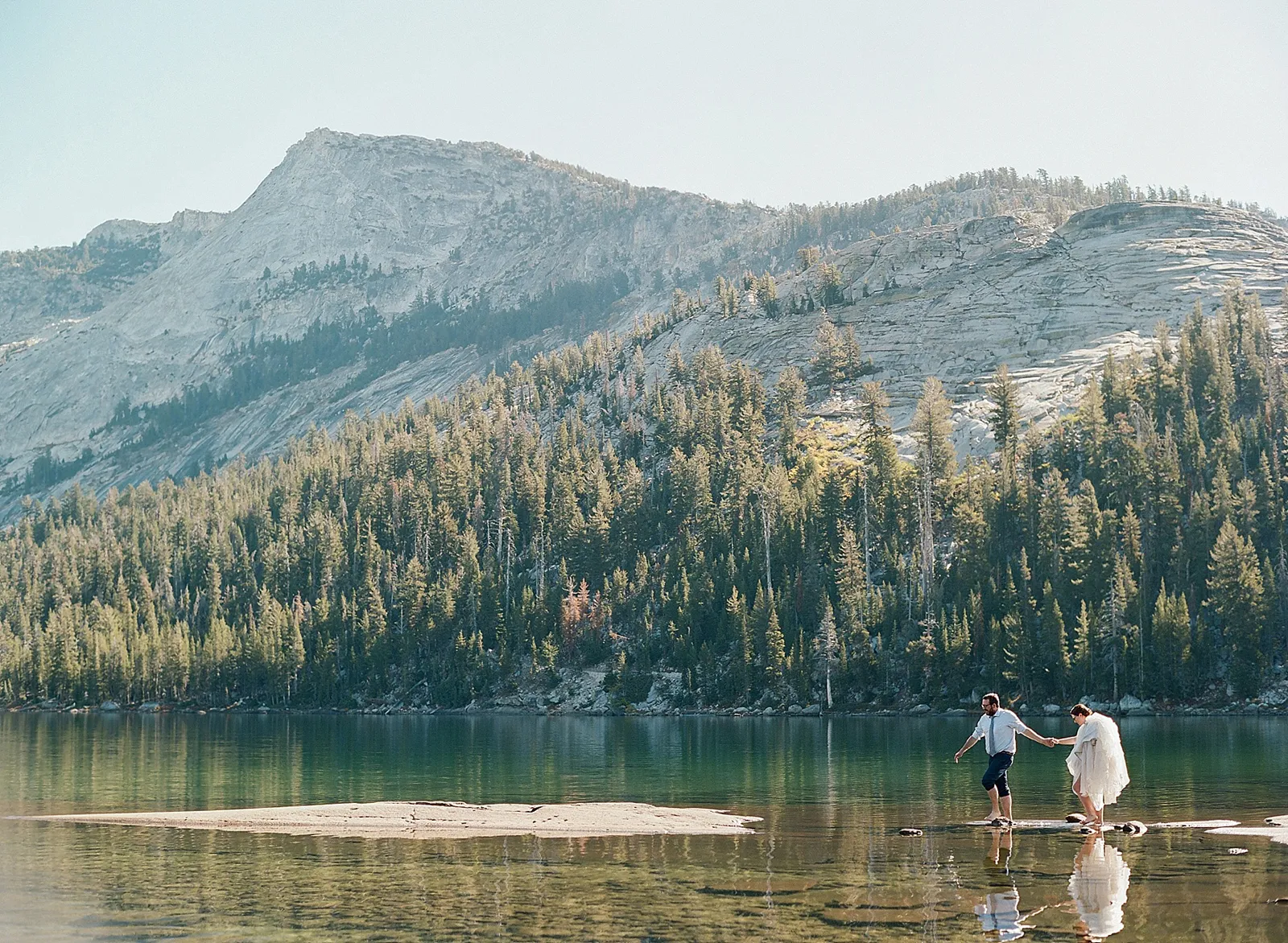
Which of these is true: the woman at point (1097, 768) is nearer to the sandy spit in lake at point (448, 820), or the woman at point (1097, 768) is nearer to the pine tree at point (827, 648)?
the sandy spit in lake at point (448, 820)

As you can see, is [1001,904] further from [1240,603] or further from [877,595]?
[877,595]

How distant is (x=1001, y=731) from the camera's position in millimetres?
37656

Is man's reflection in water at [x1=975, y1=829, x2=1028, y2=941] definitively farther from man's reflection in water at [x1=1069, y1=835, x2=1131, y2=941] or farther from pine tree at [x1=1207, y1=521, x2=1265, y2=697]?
pine tree at [x1=1207, y1=521, x2=1265, y2=697]

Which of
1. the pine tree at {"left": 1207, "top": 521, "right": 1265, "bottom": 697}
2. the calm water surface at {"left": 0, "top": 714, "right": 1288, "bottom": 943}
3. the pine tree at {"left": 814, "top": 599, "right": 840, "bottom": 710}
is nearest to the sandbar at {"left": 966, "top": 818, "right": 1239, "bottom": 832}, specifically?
the calm water surface at {"left": 0, "top": 714, "right": 1288, "bottom": 943}

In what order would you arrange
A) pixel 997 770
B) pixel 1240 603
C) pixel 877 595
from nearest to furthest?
pixel 997 770 → pixel 1240 603 → pixel 877 595

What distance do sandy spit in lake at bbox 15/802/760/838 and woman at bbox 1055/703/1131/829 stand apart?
958cm

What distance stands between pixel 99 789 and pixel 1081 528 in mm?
116996

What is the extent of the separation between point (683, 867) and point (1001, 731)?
1121cm

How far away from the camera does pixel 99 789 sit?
195ft

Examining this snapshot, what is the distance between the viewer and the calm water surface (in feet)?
80.5

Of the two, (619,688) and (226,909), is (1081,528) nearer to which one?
(619,688)

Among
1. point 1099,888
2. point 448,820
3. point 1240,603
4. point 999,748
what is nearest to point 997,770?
point 999,748

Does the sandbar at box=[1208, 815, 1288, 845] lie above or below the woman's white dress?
below

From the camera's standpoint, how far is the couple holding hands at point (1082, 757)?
3569 cm
